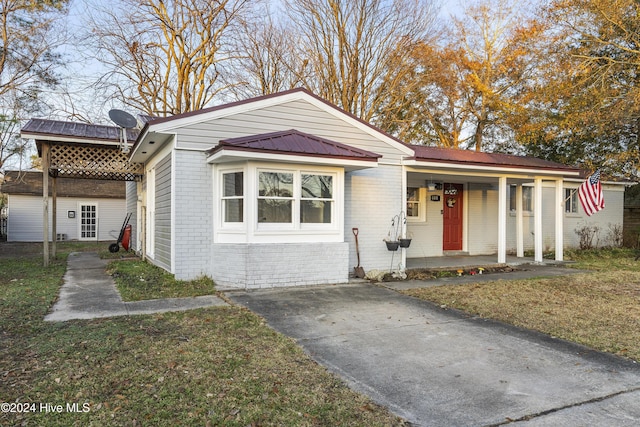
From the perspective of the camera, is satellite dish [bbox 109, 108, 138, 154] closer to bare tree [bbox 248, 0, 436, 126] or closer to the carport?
the carport

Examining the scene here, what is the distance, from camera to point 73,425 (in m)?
2.82

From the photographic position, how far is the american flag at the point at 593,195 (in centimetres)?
1107

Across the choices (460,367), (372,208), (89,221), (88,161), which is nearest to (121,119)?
(88,161)

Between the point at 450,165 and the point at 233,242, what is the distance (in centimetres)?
562

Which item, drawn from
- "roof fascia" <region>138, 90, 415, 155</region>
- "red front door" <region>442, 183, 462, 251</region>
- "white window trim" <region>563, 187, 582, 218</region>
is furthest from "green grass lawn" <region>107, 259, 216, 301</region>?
"white window trim" <region>563, 187, 582, 218</region>

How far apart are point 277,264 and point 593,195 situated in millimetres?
8835

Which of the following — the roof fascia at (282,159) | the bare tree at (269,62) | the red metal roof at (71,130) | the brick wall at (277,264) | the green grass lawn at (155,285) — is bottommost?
the green grass lawn at (155,285)

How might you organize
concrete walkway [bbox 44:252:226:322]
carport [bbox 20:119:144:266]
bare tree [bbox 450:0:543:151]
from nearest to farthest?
concrete walkway [bbox 44:252:226:322]
carport [bbox 20:119:144:266]
bare tree [bbox 450:0:543:151]

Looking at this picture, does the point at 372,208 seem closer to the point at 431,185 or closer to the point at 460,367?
the point at 431,185

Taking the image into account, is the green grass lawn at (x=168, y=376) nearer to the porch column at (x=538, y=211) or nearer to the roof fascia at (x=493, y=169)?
the roof fascia at (x=493, y=169)

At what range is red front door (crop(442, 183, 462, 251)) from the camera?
13438mm

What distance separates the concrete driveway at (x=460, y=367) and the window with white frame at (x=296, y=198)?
2.24m

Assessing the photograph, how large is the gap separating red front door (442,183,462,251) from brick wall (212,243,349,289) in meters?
5.86

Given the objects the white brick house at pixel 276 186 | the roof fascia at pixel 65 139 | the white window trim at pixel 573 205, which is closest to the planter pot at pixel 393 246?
the white brick house at pixel 276 186
